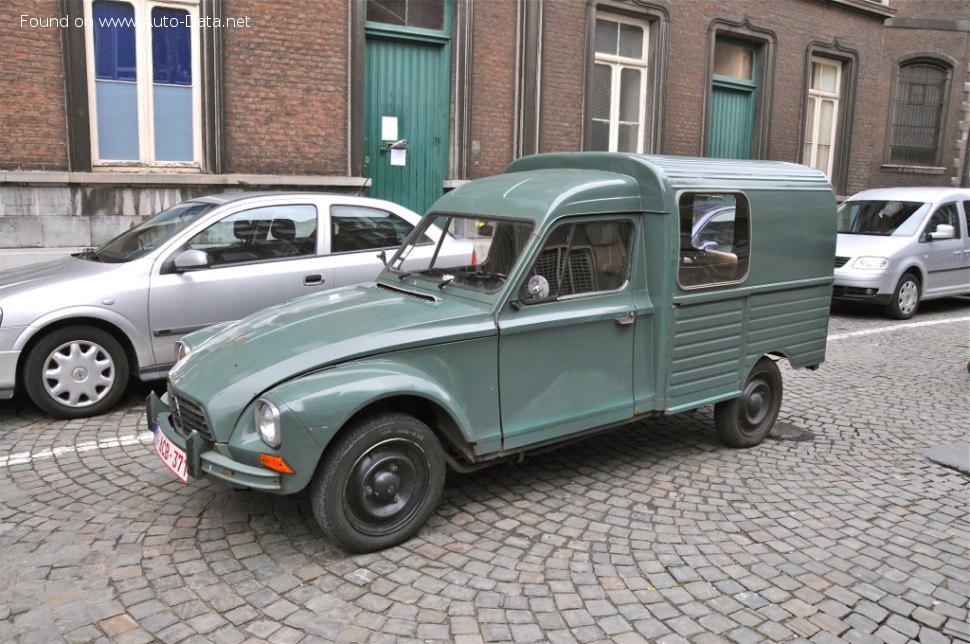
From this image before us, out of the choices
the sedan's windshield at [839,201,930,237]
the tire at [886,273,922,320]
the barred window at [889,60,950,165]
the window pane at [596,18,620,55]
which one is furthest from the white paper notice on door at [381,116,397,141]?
the barred window at [889,60,950,165]

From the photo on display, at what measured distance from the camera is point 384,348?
13.2 ft

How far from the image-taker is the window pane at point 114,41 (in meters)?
10.1

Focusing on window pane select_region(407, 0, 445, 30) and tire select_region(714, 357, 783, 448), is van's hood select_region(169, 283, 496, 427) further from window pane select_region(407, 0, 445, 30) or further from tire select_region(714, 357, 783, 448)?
window pane select_region(407, 0, 445, 30)

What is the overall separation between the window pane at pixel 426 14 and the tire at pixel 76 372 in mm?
8136

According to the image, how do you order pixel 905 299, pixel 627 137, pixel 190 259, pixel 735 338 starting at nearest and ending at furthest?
pixel 735 338 < pixel 190 259 < pixel 905 299 < pixel 627 137

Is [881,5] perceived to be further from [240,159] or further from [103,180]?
[103,180]

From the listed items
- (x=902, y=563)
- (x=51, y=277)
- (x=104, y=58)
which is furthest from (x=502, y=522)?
(x=104, y=58)

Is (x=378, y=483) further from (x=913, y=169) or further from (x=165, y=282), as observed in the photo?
(x=913, y=169)

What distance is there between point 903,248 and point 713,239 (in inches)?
308

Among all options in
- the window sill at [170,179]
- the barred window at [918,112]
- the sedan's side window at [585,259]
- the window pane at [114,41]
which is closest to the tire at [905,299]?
the window sill at [170,179]

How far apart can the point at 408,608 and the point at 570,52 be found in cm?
1209

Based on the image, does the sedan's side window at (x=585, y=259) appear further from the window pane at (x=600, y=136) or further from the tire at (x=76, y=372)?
the window pane at (x=600, y=136)

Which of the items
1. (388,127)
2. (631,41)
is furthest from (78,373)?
(631,41)

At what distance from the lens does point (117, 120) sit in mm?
10445
